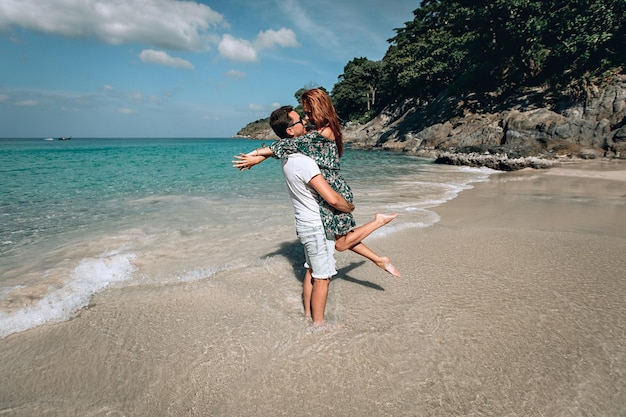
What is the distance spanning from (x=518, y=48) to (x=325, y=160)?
3330 cm

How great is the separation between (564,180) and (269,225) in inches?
462

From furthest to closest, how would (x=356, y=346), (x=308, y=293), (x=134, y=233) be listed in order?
(x=134, y=233)
(x=308, y=293)
(x=356, y=346)

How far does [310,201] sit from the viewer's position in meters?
2.68

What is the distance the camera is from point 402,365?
2379 millimetres

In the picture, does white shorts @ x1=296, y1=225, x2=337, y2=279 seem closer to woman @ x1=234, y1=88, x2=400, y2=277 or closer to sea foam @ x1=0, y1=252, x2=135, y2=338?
woman @ x1=234, y1=88, x2=400, y2=277

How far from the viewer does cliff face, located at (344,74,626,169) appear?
2047cm

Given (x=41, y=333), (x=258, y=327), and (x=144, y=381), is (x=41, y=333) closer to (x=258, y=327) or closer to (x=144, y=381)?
(x=144, y=381)

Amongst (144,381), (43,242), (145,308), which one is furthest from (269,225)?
(144,381)

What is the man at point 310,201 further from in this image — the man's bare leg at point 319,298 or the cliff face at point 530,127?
the cliff face at point 530,127

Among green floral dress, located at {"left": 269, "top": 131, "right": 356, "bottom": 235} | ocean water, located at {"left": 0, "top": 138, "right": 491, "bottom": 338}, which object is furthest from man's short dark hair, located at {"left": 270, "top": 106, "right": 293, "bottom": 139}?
ocean water, located at {"left": 0, "top": 138, "right": 491, "bottom": 338}

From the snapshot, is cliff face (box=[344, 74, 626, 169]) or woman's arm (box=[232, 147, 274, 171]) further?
cliff face (box=[344, 74, 626, 169])

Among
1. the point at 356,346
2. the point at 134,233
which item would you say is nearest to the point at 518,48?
the point at 134,233

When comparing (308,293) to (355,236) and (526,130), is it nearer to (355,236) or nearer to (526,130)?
(355,236)

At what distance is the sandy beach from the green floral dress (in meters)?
0.93
